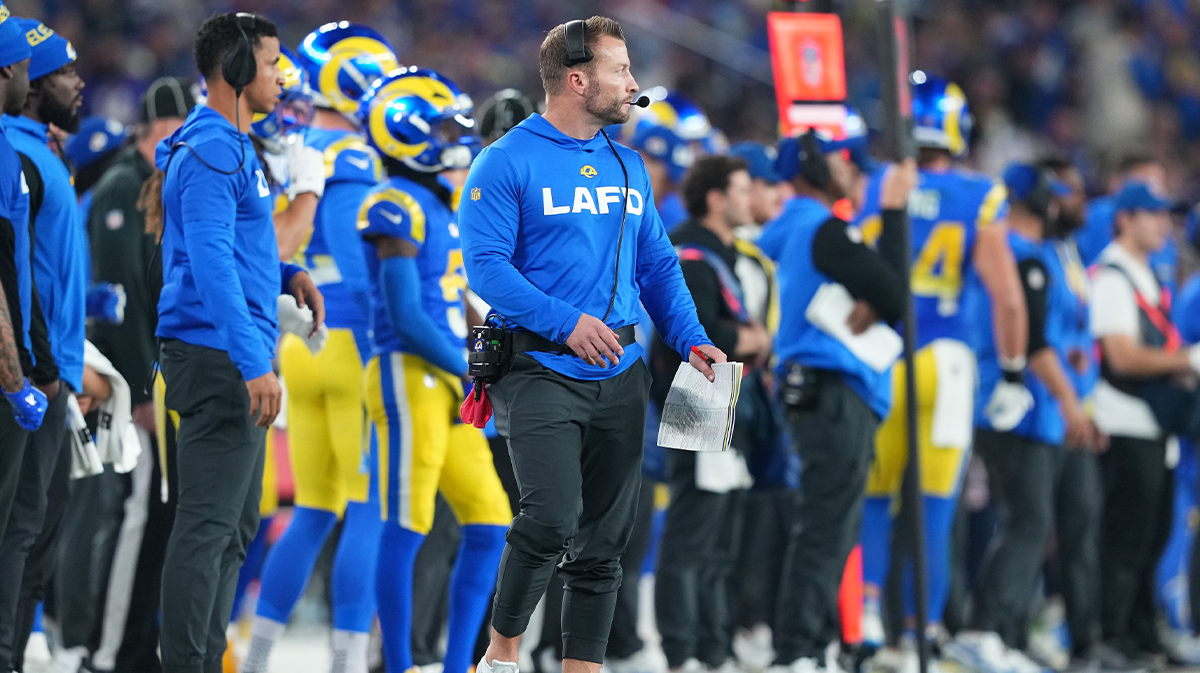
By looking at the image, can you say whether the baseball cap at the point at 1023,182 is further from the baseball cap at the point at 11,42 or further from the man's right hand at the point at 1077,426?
the baseball cap at the point at 11,42

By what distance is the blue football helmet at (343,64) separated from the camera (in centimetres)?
639

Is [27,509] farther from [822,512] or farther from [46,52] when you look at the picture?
[822,512]

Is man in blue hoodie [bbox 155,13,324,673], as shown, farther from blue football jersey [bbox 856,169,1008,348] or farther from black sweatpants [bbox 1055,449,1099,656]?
black sweatpants [bbox 1055,449,1099,656]

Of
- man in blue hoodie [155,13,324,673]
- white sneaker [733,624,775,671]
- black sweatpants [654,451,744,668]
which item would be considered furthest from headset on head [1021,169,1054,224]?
man in blue hoodie [155,13,324,673]

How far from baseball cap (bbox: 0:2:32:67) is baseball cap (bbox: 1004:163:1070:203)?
5.21m

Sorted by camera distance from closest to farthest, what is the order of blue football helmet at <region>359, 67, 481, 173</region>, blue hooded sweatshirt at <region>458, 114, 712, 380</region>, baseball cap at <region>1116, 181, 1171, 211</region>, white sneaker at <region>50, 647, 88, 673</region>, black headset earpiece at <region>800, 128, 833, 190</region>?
blue hooded sweatshirt at <region>458, 114, 712, 380</region> < blue football helmet at <region>359, 67, 481, 173</region> < white sneaker at <region>50, 647, 88, 673</region> < black headset earpiece at <region>800, 128, 833, 190</region> < baseball cap at <region>1116, 181, 1171, 211</region>

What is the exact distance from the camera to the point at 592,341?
13.9ft

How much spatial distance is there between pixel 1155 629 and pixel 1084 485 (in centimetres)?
93

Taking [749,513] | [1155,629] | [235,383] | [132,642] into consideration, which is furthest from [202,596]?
[1155,629]

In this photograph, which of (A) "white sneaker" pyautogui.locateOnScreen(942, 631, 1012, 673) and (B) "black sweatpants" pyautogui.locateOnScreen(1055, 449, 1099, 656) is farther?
(B) "black sweatpants" pyautogui.locateOnScreen(1055, 449, 1099, 656)

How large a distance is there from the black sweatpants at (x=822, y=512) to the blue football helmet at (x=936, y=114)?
5.88 ft

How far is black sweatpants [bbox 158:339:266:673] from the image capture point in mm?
4578

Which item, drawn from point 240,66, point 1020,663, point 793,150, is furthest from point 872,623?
point 240,66

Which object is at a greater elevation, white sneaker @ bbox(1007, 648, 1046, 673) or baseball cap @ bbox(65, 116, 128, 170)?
baseball cap @ bbox(65, 116, 128, 170)
